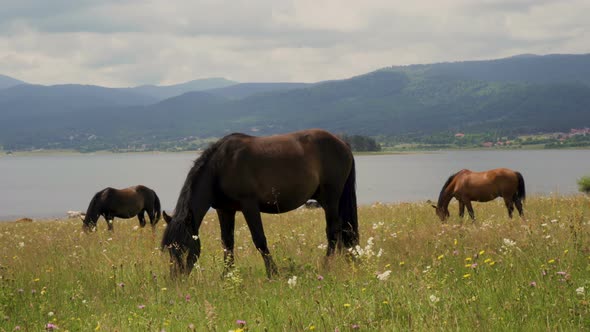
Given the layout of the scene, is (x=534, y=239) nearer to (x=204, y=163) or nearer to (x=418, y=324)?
(x=418, y=324)

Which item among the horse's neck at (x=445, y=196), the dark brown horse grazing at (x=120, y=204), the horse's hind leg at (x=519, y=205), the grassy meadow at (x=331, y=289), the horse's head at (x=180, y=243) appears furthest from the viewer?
the dark brown horse grazing at (x=120, y=204)

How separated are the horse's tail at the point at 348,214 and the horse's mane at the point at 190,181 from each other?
9.40 ft

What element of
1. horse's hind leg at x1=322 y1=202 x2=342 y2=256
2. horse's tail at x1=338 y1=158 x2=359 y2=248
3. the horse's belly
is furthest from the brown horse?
the horse's belly

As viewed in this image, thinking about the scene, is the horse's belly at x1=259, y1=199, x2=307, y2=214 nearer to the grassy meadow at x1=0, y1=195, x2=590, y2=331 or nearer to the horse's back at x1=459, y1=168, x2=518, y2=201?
the grassy meadow at x1=0, y1=195, x2=590, y2=331

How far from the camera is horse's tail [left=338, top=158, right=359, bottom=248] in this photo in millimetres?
11229

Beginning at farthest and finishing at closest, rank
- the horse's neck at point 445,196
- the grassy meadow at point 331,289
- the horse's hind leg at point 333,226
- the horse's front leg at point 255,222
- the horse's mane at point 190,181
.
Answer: the horse's neck at point 445,196 → the horse's hind leg at point 333,226 → the horse's front leg at point 255,222 → the horse's mane at point 190,181 → the grassy meadow at point 331,289

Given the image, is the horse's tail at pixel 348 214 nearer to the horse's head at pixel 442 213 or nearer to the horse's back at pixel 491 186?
the horse's head at pixel 442 213

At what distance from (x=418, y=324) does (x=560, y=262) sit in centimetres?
294

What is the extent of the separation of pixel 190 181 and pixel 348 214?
138 inches

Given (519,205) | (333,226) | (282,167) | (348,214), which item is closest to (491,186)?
(519,205)

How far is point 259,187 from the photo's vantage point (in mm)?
9906

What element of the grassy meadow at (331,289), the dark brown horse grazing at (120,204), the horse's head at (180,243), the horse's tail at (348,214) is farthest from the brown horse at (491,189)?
the dark brown horse grazing at (120,204)

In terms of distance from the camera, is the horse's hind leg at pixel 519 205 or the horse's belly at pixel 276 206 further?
the horse's hind leg at pixel 519 205

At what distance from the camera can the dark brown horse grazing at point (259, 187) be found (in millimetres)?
9297
